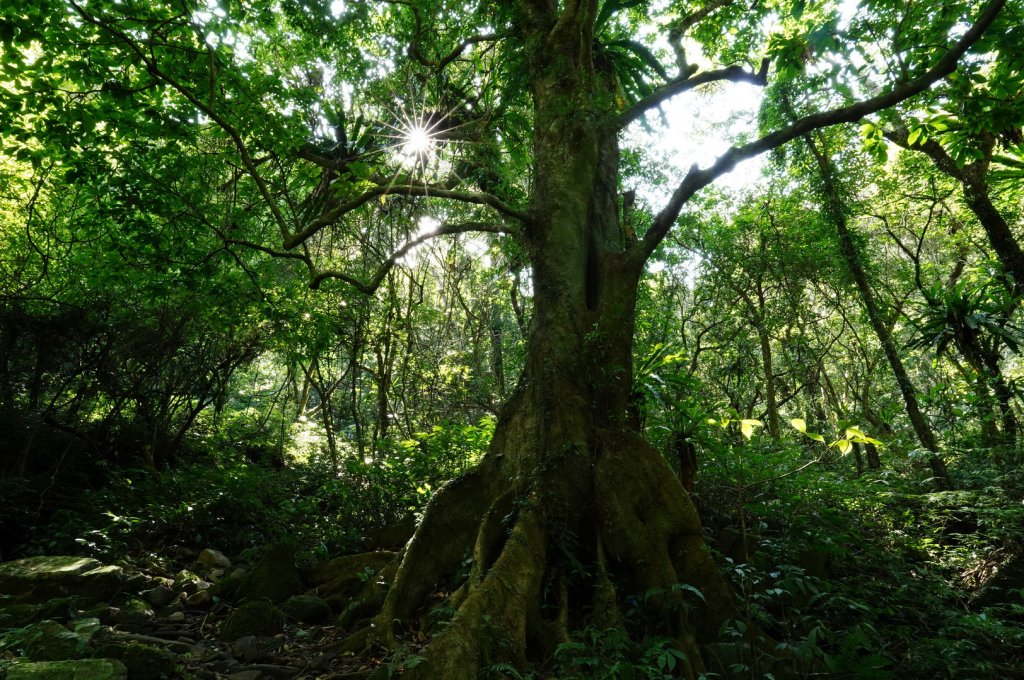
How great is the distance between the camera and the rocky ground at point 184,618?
130 inches

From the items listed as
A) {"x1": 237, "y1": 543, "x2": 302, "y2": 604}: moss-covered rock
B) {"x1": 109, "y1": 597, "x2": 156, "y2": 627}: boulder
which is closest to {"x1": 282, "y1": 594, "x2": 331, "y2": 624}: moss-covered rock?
{"x1": 237, "y1": 543, "x2": 302, "y2": 604}: moss-covered rock

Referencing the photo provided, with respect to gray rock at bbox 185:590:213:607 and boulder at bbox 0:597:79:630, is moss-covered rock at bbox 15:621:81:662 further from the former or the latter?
gray rock at bbox 185:590:213:607

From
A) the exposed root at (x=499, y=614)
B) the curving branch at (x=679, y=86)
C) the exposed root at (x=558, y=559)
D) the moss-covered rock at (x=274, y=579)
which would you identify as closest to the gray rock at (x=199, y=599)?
the moss-covered rock at (x=274, y=579)

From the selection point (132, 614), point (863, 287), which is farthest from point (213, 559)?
point (863, 287)

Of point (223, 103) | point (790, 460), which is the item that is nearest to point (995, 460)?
point (790, 460)

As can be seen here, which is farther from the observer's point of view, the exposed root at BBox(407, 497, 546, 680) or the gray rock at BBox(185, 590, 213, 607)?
the gray rock at BBox(185, 590, 213, 607)

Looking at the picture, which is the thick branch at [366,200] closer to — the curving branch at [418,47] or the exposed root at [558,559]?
the exposed root at [558,559]

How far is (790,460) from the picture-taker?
22.2 ft

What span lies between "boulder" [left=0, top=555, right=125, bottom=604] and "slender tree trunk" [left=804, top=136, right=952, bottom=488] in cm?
1039

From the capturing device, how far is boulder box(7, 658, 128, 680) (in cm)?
281

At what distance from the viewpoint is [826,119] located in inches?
172

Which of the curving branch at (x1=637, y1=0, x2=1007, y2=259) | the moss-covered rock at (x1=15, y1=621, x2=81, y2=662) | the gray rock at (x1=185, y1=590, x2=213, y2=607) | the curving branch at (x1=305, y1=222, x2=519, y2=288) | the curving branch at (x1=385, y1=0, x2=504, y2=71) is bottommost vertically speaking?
the moss-covered rock at (x1=15, y1=621, x2=81, y2=662)

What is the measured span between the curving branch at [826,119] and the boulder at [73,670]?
4806 millimetres

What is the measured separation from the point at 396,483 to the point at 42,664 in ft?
11.9
